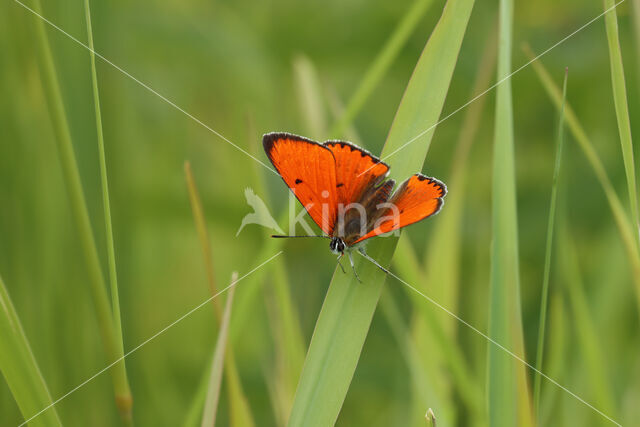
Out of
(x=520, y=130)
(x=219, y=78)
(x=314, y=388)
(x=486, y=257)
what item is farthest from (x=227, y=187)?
(x=314, y=388)

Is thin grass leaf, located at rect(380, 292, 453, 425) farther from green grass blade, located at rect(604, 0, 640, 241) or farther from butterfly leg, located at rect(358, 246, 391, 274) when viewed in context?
green grass blade, located at rect(604, 0, 640, 241)

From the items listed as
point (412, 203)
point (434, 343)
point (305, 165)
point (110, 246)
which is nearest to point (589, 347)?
point (434, 343)

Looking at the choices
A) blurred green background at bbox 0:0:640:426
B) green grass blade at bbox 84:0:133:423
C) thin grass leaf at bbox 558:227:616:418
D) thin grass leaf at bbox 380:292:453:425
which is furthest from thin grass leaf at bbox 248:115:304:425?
thin grass leaf at bbox 558:227:616:418

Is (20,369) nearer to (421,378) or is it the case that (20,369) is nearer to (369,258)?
(369,258)

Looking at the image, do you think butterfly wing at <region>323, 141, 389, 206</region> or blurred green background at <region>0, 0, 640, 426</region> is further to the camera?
blurred green background at <region>0, 0, 640, 426</region>

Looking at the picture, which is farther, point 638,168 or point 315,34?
point 315,34

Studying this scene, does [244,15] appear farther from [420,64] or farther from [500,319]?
[500,319]
